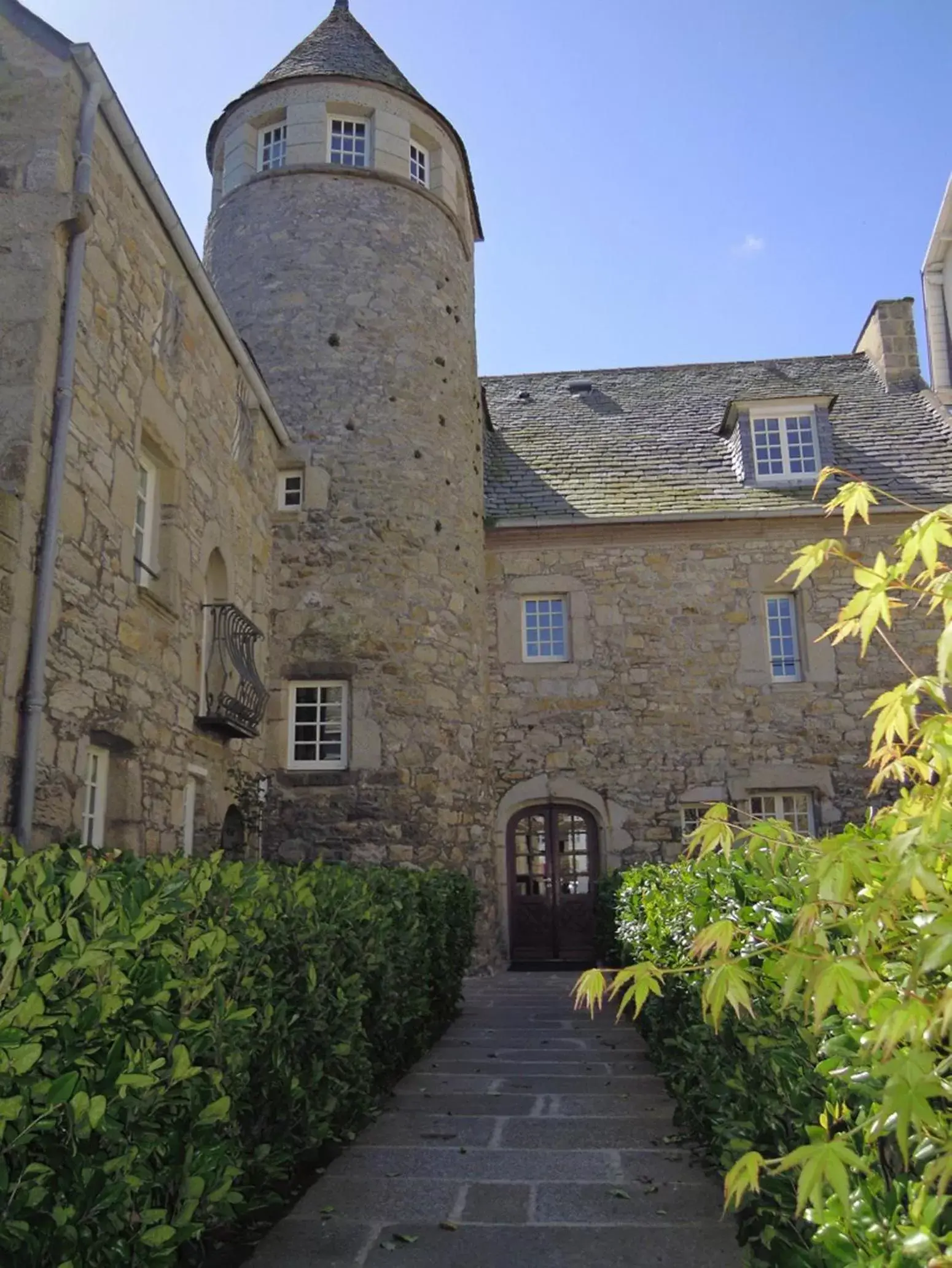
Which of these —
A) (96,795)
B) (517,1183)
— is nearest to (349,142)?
(96,795)

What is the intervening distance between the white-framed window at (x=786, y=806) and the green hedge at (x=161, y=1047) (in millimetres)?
9281

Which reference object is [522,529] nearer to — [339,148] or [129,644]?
[339,148]

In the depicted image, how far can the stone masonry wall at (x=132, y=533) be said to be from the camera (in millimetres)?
6723

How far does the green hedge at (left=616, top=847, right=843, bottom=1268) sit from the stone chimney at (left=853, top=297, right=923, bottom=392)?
13549 mm

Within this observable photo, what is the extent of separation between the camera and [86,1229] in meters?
2.36

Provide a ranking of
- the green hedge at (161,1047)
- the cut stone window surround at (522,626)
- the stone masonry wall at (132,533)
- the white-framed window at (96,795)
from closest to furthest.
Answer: the green hedge at (161,1047) → the stone masonry wall at (132,533) → the white-framed window at (96,795) → the cut stone window surround at (522,626)


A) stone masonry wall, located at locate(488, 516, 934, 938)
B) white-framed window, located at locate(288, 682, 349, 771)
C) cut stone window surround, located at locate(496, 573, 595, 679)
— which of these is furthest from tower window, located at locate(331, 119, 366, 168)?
white-framed window, located at locate(288, 682, 349, 771)

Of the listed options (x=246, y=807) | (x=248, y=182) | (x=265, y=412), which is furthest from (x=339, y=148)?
(x=246, y=807)

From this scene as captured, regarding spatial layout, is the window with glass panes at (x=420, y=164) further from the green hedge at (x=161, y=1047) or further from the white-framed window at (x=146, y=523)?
the green hedge at (x=161, y=1047)

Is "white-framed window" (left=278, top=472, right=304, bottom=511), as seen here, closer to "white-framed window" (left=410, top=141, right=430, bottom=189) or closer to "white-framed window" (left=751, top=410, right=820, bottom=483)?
"white-framed window" (left=410, top=141, right=430, bottom=189)

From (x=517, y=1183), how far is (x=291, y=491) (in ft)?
30.2

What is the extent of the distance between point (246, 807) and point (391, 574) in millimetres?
3176

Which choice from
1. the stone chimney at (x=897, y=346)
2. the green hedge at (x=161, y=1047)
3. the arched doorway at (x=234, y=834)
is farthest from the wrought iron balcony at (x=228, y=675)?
the stone chimney at (x=897, y=346)

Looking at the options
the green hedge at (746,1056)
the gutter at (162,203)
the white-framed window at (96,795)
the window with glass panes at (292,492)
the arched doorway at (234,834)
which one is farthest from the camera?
the window with glass panes at (292,492)
